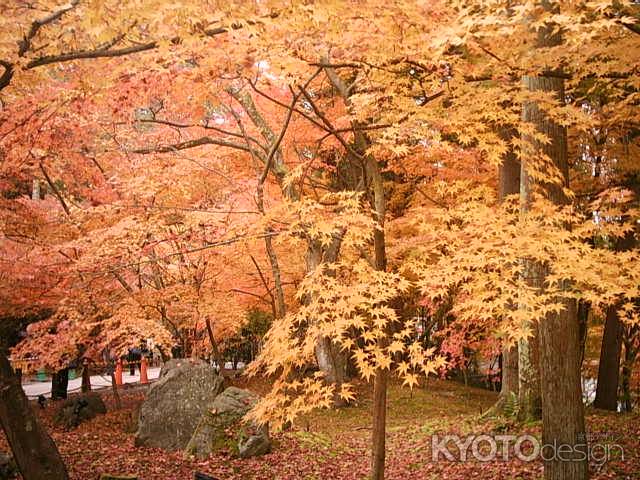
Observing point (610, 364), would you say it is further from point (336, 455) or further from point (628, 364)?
point (336, 455)

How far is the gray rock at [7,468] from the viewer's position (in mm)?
7766

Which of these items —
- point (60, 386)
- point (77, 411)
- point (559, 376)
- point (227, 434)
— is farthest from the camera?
point (60, 386)

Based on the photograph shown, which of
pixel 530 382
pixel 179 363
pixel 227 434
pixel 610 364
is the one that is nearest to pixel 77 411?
pixel 179 363

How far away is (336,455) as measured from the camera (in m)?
9.43

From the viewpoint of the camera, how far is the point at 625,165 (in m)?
10.3

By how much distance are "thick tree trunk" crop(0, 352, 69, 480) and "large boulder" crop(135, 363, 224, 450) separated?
9.58 feet

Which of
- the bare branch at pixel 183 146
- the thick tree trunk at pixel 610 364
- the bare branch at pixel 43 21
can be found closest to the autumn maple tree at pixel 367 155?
the bare branch at pixel 43 21

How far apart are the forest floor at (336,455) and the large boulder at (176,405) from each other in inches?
12.7

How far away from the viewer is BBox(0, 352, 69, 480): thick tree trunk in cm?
677

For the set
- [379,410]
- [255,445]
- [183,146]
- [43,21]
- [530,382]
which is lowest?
[255,445]

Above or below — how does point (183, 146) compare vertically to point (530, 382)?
above

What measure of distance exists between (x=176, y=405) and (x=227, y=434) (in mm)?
1541

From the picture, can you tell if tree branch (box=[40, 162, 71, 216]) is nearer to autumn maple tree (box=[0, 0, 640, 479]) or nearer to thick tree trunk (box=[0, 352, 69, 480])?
autumn maple tree (box=[0, 0, 640, 479])

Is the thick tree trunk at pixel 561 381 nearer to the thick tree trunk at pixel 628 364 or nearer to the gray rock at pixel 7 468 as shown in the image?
the gray rock at pixel 7 468
